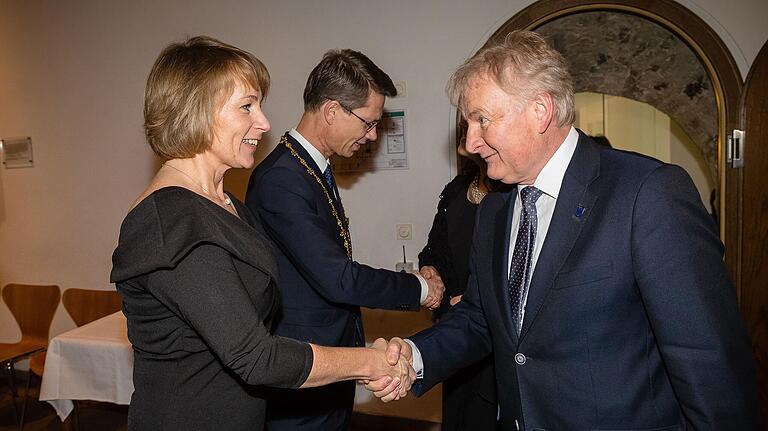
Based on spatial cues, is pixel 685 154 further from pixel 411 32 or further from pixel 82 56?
pixel 82 56

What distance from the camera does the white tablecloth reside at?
2641mm

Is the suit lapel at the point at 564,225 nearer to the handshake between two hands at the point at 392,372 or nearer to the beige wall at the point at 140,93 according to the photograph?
the handshake between two hands at the point at 392,372

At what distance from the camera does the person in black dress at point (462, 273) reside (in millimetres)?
2119

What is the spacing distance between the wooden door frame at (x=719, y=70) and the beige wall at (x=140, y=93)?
0.07 meters

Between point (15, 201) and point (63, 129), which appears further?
point (15, 201)

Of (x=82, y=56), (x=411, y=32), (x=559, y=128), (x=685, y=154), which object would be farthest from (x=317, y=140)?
(x=685, y=154)

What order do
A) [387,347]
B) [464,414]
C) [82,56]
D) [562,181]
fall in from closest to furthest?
[562,181] → [387,347] → [464,414] → [82,56]

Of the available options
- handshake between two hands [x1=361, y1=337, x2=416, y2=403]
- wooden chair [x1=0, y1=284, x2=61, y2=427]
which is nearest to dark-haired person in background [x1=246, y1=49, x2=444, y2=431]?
handshake between two hands [x1=361, y1=337, x2=416, y2=403]

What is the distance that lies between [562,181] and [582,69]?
191 centimetres

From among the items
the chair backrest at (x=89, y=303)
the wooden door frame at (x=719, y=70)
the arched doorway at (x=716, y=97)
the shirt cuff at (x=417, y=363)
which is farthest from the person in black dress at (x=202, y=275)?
the chair backrest at (x=89, y=303)

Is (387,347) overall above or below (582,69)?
below

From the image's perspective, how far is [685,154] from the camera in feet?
13.9

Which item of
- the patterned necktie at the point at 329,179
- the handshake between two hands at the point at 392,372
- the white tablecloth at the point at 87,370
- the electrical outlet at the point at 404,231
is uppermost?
the patterned necktie at the point at 329,179

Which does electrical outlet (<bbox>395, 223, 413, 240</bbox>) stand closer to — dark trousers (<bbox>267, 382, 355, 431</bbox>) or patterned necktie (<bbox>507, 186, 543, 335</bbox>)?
dark trousers (<bbox>267, 382, 355, 431</bbox>)
